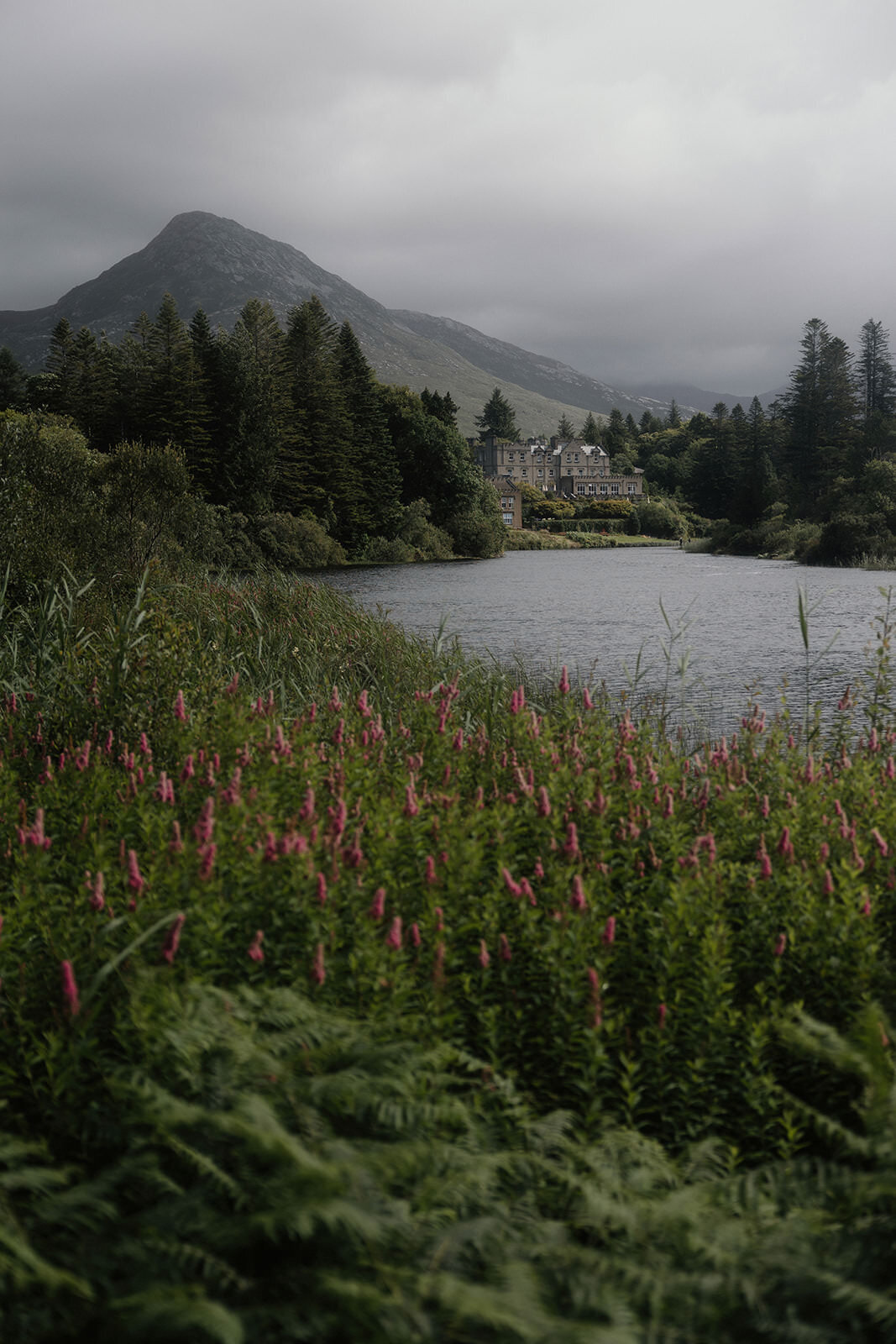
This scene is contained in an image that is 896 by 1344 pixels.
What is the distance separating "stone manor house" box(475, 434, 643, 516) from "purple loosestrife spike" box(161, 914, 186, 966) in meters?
146

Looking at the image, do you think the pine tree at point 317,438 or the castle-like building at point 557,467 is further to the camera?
the castle-like building at point 557,467

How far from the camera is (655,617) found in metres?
25.8

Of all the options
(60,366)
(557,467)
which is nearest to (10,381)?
(60,366)

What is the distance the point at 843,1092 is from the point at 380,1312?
67.6 inches

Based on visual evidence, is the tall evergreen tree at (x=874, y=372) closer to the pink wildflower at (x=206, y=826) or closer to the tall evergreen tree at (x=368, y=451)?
the tall evergreen tree at (x=368, y=451)

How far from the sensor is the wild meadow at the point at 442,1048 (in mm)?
1931

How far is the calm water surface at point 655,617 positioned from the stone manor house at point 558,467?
324ft

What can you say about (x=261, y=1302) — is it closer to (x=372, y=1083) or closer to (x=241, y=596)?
(x=372, y=1083)

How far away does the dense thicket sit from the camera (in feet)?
173

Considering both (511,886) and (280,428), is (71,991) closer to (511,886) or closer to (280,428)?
(511,886)

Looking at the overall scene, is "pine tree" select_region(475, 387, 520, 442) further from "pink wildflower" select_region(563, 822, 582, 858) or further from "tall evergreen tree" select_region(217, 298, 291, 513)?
"pink wildflower" select_region(563, 822, 582, 858)

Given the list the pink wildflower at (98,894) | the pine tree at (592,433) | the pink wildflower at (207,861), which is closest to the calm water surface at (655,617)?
the pink wildflower at (207,861)

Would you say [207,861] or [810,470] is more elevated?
[810,470]

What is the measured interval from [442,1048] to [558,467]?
157936 mm
